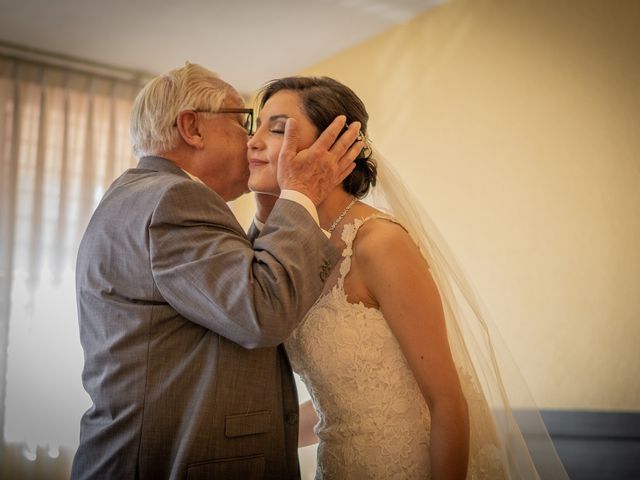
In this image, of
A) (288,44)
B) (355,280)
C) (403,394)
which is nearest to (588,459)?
(403,394)

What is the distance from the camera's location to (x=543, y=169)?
3.15 m

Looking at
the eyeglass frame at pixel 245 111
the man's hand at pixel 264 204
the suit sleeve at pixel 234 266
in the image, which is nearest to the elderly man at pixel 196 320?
the suit sleeve at pixel 234 266

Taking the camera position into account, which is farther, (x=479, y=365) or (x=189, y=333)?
(x=479, y=365)

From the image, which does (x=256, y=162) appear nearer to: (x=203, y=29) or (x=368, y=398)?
(x=368, y=398)

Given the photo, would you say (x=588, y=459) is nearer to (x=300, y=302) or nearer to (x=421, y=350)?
(x=421, y=350)

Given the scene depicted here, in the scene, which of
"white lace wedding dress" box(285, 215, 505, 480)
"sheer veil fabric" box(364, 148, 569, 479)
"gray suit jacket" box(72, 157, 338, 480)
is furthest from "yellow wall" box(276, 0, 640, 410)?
"gray suit jacket" box(72, 157, 338, 480)

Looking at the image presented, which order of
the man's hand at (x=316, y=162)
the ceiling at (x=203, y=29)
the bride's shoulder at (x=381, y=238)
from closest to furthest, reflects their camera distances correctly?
the man's hand at (x=316, y=162) < the bride's shoulder at (x=381, y=238) < the ceiling at (x=203, y=29)

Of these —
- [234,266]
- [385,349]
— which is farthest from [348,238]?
[234,266]

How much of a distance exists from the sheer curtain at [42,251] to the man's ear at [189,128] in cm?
309

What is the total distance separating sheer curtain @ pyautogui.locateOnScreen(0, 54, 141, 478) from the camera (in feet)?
14.5

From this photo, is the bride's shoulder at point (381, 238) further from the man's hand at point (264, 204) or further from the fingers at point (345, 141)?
the man's hand at point (264, 204)

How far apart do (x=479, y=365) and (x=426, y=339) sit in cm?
41

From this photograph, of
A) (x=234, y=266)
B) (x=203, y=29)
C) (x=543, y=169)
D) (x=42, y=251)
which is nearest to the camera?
(x=234, y=266)

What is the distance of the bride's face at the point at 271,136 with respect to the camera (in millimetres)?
1894
